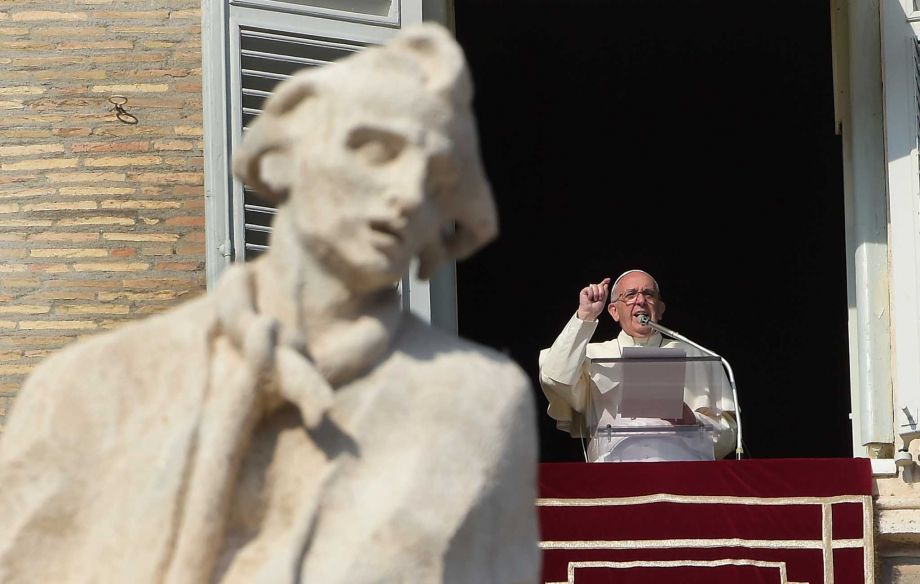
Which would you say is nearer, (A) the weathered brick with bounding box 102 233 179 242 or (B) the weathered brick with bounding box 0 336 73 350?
(B) the weathered brick with bounding box 0 336 73 350

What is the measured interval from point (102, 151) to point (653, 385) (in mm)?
2224

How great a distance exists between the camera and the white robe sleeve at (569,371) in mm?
9125

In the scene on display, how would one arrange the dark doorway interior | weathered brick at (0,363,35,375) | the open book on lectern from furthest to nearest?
the dark doorway interior < weathered brick at (0,363,35,375) < the open book on lectern

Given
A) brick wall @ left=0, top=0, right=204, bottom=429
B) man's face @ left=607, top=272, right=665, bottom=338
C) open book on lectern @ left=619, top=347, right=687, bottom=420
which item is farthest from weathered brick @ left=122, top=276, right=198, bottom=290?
open book on lectern @ left=619, top=347, right=687, bottom=420

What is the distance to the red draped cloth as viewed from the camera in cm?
895

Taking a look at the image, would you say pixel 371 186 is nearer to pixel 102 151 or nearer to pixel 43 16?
pixel 102 151

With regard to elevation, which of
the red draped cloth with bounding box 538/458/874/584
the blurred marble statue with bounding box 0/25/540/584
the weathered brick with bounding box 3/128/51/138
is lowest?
the red draped cloth with bounding box 538/458/874/584

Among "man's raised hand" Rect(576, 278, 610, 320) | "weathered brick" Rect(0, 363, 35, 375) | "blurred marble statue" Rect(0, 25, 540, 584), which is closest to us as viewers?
"blurred marble statue" Rect(0, 25, 540, 584)

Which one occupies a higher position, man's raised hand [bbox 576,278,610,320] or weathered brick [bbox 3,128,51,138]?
weathered brick [bbox 3,128,51,138]

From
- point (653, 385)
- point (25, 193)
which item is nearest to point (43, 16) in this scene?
point (25, 193)

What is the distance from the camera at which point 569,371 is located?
30.0 ft

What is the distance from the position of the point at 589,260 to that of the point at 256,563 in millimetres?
11943

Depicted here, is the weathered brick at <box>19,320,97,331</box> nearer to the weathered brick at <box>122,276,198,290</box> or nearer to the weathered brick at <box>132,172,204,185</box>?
the weathered brick at <box>122,276,198,290</box>

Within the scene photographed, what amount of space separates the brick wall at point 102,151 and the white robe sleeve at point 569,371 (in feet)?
4.37
